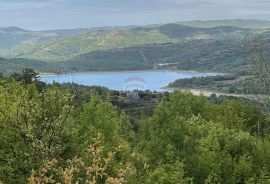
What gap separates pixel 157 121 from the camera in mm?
51656

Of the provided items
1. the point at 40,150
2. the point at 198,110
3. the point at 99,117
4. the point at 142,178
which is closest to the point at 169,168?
the point at 142,178

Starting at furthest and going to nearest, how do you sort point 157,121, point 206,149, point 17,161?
1. point 157,121
2. point 206,149
3. point 17,161

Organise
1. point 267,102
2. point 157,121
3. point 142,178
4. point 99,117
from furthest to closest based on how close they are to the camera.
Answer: point 267,102
point 157,121
point 99,117
point 142,178

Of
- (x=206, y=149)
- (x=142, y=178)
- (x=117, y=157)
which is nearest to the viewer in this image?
(x=142, y=178)

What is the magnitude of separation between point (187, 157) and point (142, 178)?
9.07 metres

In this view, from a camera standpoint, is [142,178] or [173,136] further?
[173,136]

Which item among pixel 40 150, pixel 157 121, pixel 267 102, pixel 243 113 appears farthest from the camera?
pixel 267 102

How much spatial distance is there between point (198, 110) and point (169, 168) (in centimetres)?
3682

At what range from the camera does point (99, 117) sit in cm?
4447

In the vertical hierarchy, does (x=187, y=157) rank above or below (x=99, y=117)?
below

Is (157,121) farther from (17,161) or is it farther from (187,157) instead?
(17,161)

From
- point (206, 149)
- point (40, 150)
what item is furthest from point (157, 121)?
point (40, 150)

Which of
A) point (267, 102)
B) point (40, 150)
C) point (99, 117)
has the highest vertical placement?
point (40, 150)

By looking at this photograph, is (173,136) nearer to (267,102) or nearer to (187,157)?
(187,157)
